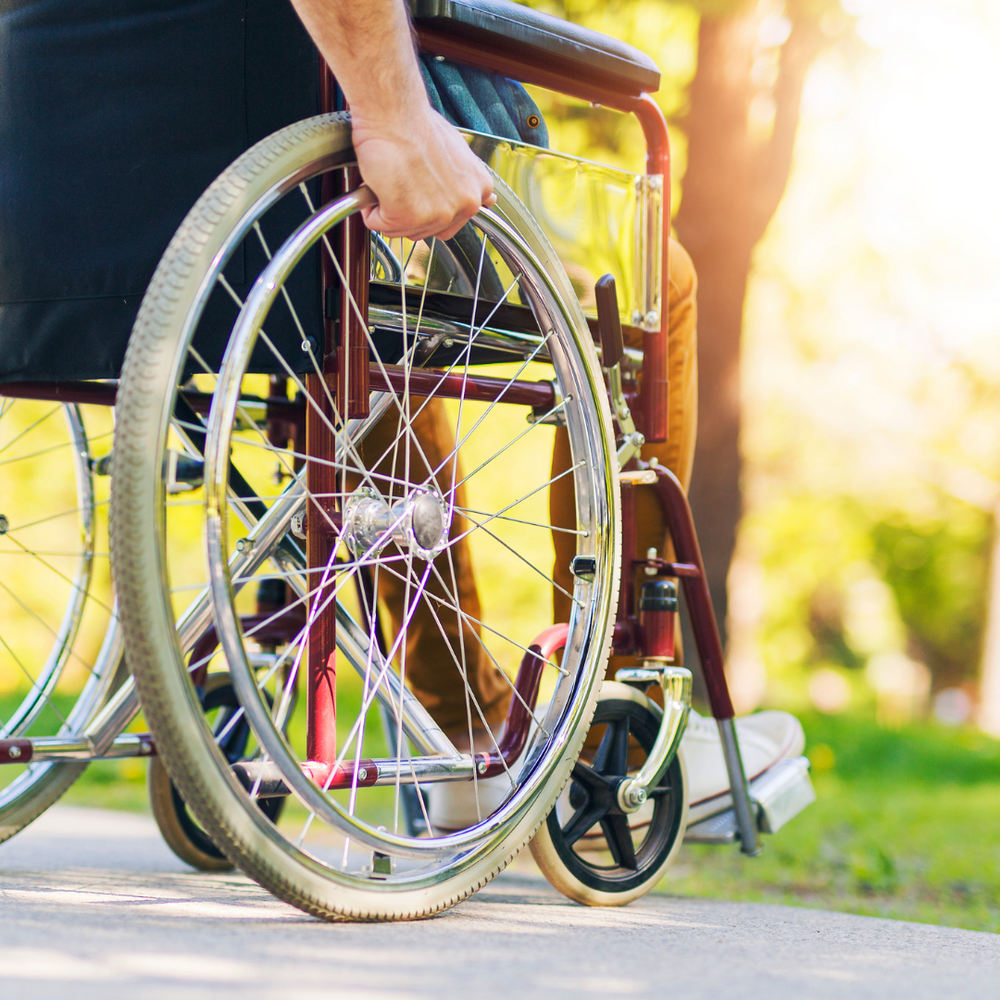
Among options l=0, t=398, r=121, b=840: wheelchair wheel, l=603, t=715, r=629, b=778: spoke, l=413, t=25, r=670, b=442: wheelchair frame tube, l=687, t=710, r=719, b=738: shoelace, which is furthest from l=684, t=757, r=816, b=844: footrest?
l=0, t=398, r=121, b=840: wheelchair wheel

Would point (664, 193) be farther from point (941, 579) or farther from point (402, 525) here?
point (941, 579)

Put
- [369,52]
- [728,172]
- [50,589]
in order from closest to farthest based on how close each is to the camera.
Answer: [369,52], [728,172], [50,589]

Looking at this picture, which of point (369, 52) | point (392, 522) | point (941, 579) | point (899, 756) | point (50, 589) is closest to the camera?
point (369, 52)

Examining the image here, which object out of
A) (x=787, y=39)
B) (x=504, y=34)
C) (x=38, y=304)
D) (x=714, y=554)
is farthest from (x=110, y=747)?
(x=787, y=39)

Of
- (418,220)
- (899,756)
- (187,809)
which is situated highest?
(418,220)

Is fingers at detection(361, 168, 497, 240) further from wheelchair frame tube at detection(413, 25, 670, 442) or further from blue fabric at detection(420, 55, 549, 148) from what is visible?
wheelchair frame tube at detection(413, 25, 670, 442)

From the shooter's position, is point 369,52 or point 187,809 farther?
point 187,809

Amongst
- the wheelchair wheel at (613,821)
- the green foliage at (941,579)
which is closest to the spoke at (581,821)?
the wheelchair wheel at (613,821)

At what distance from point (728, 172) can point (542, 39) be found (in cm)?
290

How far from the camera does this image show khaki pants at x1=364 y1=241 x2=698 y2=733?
81.5 inches

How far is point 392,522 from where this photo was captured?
1.40m

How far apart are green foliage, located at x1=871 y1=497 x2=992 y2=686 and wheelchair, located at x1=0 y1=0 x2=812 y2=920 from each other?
12.2 m

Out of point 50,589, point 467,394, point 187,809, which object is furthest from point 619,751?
point 50,589

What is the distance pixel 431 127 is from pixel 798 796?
1.38 m
